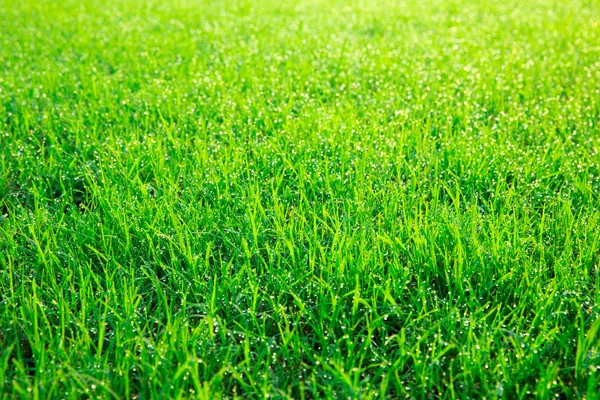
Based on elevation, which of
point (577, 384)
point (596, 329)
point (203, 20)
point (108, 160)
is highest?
point (203, 20)

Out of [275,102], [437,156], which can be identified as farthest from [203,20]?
[437,156]

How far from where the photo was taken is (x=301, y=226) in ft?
8.54

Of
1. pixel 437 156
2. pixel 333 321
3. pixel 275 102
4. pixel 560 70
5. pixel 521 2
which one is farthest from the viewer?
pixel 521 2

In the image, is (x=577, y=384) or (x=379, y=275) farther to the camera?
(x=379, y=275)

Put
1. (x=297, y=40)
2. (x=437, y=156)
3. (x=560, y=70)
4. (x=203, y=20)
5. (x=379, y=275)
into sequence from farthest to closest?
1. (x=203, y=20)
2. (x=297, y=40)
3. (x=560, y=70)
4. (x=437, y=156)
5. (x=379, y=275)

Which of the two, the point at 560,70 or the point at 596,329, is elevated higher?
the point at 560,70

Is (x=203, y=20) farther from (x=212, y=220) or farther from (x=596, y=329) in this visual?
(x=596, y=329)

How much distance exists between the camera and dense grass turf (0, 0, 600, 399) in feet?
6.46

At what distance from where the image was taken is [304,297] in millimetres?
2311

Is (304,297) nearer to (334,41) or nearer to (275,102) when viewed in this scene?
(275,102)

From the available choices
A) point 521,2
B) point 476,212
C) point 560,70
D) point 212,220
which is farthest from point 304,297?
point 521,2

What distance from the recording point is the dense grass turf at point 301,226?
1.97 m

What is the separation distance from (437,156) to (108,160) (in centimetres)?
170

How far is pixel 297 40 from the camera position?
226 inches
